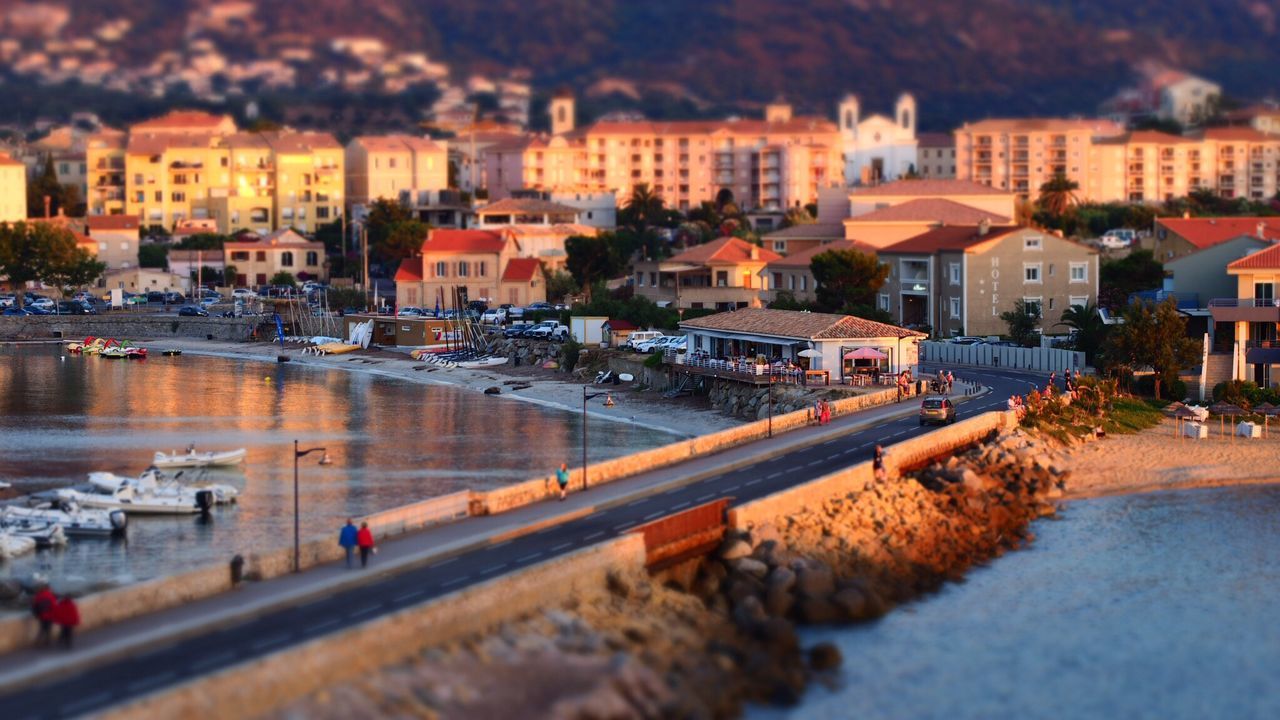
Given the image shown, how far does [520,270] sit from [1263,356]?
4964 centimetres

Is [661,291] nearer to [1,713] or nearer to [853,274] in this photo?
[853,274]

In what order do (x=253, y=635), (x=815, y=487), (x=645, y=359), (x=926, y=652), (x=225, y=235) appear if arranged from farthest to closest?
(x=225, y=235) < (x=645, y=359) < (x=815, y=487) < (x=926, y=652) < (x=253, y=635)

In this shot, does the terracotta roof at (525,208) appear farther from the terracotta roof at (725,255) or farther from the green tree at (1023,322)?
the green tree at (1023,322)

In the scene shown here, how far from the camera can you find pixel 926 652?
28.6 m

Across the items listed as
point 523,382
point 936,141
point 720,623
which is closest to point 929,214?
point 523,382

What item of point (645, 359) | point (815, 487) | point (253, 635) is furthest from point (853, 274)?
point (253, 635)

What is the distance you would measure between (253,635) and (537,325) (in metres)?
57.8

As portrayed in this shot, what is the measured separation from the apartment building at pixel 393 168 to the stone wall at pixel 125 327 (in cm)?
3589

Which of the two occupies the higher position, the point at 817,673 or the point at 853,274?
the point at 853,274

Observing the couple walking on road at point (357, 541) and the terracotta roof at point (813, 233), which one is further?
the terracotta roof at point (813, 233)

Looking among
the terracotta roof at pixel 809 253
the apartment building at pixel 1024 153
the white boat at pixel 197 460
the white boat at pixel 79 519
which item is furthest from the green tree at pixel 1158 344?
the apartment building at pixel 1024 153

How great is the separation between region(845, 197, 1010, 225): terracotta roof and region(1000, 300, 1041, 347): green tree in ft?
52.8

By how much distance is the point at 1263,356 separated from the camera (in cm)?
5653

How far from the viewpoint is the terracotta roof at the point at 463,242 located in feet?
324
